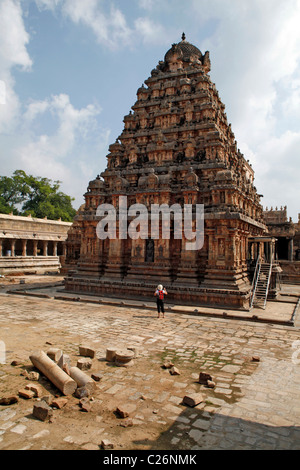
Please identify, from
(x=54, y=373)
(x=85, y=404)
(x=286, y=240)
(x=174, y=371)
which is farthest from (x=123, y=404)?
(x=286, y=240)

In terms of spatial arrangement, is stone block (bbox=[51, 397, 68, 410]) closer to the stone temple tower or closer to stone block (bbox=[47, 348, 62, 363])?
stone block (bbox=[47, 348, 62, 363])

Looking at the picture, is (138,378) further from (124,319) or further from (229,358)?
(124,319)

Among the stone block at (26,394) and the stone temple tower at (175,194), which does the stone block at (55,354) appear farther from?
the stone temple tower at (175,194)

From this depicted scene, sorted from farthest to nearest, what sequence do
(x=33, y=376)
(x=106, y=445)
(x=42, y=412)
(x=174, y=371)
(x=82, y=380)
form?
(x=174, y=371)
(x=33, y=376)
(x=82, y=380)
(x=42, y=412)
(x=106, y=445)

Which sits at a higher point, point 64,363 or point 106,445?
point 64,363

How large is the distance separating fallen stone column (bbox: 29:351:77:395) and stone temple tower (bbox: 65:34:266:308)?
10.6 metres

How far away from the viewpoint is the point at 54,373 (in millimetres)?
6520

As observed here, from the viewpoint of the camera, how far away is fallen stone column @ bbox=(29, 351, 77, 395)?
6.16 meters

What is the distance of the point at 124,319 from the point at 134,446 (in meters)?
8.51

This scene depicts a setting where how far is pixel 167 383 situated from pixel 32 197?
58.3 m

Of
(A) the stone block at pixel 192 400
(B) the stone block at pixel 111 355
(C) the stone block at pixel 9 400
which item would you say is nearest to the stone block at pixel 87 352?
(B) the stone block at pixel 111 355

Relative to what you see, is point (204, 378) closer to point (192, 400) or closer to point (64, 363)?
point (192, 400)

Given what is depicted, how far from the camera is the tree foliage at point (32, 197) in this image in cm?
5584

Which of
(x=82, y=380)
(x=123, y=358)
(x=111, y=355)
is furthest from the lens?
(x=111, y=355)
